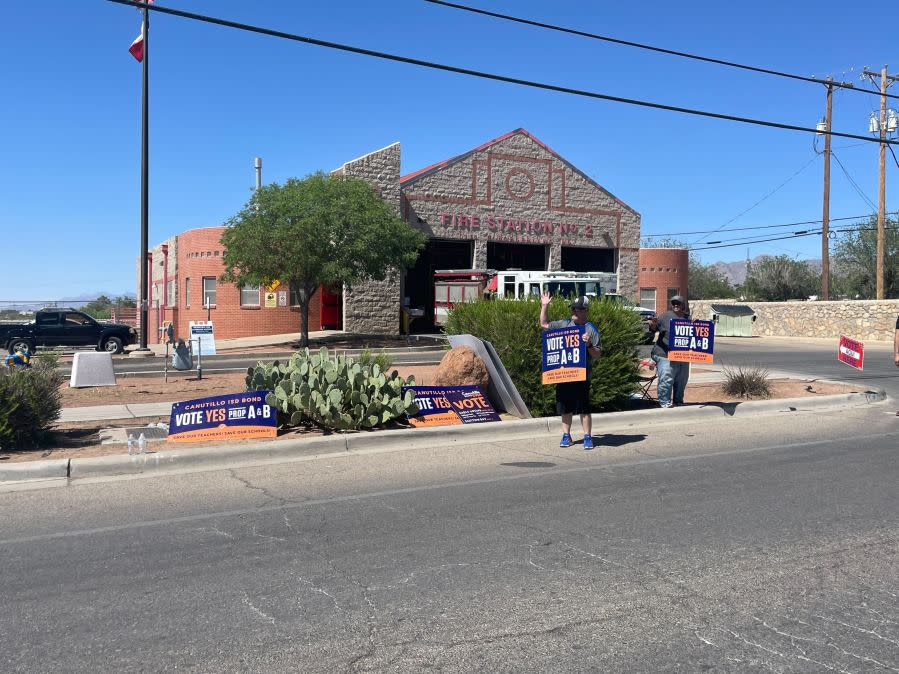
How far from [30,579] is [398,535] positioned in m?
2.47

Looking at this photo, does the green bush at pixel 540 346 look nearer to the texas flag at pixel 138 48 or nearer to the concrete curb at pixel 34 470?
the concrete curb at pixel 34 470

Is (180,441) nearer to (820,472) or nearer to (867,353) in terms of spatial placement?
(820,472)

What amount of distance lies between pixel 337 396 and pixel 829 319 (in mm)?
33256

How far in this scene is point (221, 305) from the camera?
35031 millimetres

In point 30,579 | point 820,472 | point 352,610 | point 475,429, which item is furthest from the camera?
point 475,429

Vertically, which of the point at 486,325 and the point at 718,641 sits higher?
the point at 486,325

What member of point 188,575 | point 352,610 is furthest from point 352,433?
point 352,610

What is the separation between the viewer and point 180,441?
9523 millimetres

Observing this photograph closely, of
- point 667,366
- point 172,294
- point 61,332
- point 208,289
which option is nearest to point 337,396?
point 667,366

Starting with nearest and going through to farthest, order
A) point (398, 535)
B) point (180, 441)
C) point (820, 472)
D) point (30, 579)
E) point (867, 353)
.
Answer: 1. point (30, 579)
2. point (398, 535)
3. point (820, 472)
4. point (180, 441)
5. point (867, 353)

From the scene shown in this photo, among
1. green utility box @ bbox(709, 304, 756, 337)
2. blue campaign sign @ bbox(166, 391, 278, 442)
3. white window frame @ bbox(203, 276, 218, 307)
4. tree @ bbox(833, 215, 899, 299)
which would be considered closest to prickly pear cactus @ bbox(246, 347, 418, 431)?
blue campaign sign @ bbox(166, 391, 278, 442)

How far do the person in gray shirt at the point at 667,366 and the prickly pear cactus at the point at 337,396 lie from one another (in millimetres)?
4253

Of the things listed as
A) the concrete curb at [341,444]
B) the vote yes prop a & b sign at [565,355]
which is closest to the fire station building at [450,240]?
the concrete curb at [341,444]

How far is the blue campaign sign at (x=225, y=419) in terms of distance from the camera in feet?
31.8
